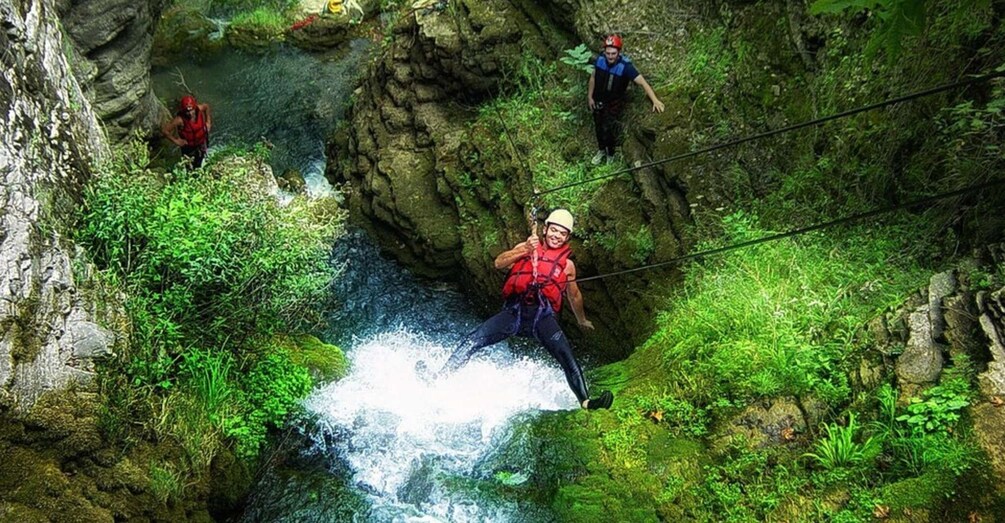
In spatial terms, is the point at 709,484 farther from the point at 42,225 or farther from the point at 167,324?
the point at 42,225

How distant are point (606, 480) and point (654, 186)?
4.17 m

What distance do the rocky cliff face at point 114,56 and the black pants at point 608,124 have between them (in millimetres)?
5810

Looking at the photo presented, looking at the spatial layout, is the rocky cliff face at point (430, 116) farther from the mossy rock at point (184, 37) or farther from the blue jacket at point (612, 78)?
the mossy rock at point (184, 37)

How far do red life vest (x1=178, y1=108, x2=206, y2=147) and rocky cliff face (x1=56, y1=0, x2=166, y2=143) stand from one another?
57 centimetres

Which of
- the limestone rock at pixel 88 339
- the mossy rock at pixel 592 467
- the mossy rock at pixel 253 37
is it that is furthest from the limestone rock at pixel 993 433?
the mossy rock at pixel 253 37

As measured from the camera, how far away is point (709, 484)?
5305mm

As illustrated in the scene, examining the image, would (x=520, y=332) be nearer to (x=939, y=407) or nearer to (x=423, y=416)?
(x=423, y=416)

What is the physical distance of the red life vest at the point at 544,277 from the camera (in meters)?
7.27

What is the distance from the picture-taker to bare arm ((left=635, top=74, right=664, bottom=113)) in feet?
28.1

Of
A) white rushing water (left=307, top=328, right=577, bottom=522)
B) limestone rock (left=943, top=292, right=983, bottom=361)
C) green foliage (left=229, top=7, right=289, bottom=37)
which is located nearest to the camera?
limestone rock (left=943, top=292, right=983, bottom=361)

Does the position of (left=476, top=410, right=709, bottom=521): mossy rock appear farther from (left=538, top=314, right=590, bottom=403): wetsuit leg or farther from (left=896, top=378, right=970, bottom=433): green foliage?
(left=896, top=378, right=970, bottom=433): green foliage

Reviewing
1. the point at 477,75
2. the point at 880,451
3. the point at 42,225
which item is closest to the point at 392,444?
the point at 42,225

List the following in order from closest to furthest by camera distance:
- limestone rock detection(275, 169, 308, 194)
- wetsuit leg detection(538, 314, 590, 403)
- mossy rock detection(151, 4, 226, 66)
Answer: wetsuit leg detection(538, 314, 590, 403) < limestone rock detection(275, 169, 308, 194) < mossy rock detection(151, 4, 226, 66)

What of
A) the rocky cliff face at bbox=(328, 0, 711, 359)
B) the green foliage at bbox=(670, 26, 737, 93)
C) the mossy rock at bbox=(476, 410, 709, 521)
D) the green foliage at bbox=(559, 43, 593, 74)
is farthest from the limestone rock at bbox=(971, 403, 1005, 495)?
the green foliage at bbox=(559, 43, 593, 74)
